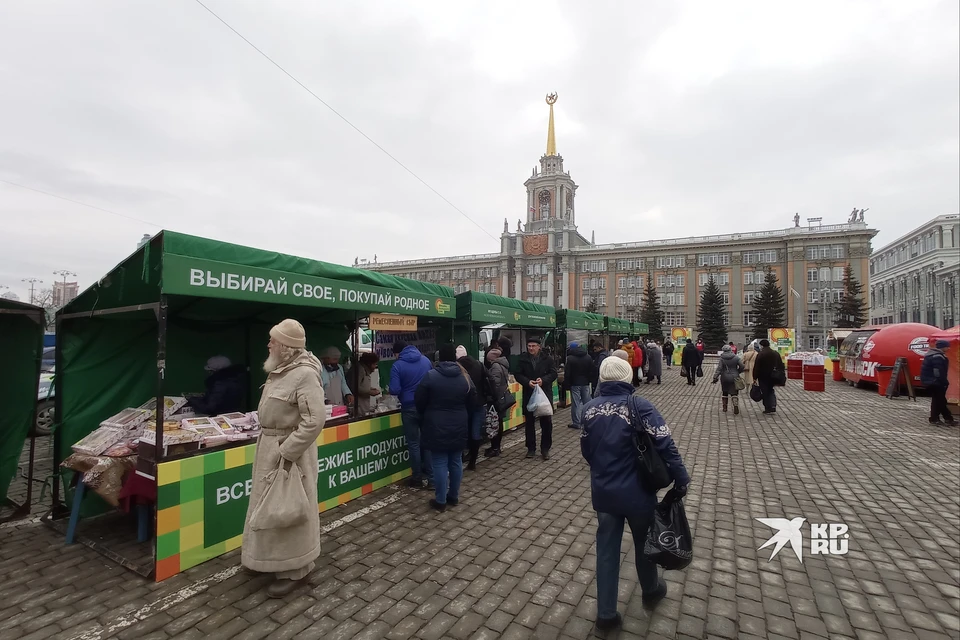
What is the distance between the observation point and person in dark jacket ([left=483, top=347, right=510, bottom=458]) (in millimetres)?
6275

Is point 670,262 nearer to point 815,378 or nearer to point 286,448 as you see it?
point 815,378

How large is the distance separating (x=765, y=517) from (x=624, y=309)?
8219 centimetres

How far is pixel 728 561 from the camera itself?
3.92m

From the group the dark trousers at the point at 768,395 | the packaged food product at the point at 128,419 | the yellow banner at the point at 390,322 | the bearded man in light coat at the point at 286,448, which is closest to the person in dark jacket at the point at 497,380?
the yellow banner at the point at 390,322

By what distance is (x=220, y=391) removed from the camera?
5.19 m

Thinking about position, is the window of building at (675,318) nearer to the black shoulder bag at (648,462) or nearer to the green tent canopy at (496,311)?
the green tent canopy at (496,311)

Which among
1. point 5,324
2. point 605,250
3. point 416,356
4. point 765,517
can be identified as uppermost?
point 605,250

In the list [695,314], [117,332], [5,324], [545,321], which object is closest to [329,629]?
[117,332]

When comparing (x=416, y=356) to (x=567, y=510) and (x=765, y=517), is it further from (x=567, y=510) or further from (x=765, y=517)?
(x=765, y=517)

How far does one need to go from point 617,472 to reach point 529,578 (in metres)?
1.38

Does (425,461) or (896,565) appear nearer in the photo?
(896,565)

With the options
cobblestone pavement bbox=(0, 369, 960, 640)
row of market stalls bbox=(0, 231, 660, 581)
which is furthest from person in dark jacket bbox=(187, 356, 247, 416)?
cobblestone pavement bbox=(0, 369, 960, 640)

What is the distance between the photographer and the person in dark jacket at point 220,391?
5.14m

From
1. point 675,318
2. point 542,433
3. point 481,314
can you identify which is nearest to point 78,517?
point 542,433
